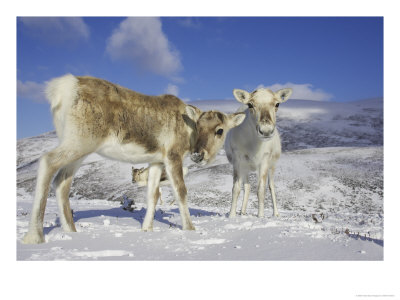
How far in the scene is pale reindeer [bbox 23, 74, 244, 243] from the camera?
610 centimetres

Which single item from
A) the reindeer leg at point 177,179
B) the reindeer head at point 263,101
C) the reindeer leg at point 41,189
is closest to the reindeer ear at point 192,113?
the reindeer leg at point 177,179

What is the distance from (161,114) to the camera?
7.45 meters

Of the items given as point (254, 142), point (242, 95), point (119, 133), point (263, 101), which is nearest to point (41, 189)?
point (119, 133)

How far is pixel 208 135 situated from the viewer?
7.71 m

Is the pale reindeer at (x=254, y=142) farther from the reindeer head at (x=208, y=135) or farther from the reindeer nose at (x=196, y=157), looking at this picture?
the reindeer nose at (x=196, y=157)

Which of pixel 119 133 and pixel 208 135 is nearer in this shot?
pixel 119 133

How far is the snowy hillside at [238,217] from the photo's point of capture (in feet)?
17.7

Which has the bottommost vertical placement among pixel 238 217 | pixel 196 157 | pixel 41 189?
pixel 238 217

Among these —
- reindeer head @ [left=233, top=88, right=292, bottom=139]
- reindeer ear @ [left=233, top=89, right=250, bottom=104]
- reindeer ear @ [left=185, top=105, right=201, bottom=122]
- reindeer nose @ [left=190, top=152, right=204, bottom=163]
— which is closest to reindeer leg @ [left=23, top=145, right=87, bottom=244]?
reindeer nose @ [left=190, top=152, right=204, bottom=163]

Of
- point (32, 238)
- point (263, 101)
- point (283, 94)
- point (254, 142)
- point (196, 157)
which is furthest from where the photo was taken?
point (254, 142)

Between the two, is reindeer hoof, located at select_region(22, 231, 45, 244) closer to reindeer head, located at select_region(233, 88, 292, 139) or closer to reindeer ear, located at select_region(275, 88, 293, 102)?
reindeer head, located at select_region(233, 88, 292, 139)

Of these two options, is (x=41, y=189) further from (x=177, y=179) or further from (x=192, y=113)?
(x=192, y=113)

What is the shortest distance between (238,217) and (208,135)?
137 inches

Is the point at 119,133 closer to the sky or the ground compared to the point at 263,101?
closer to the ground
